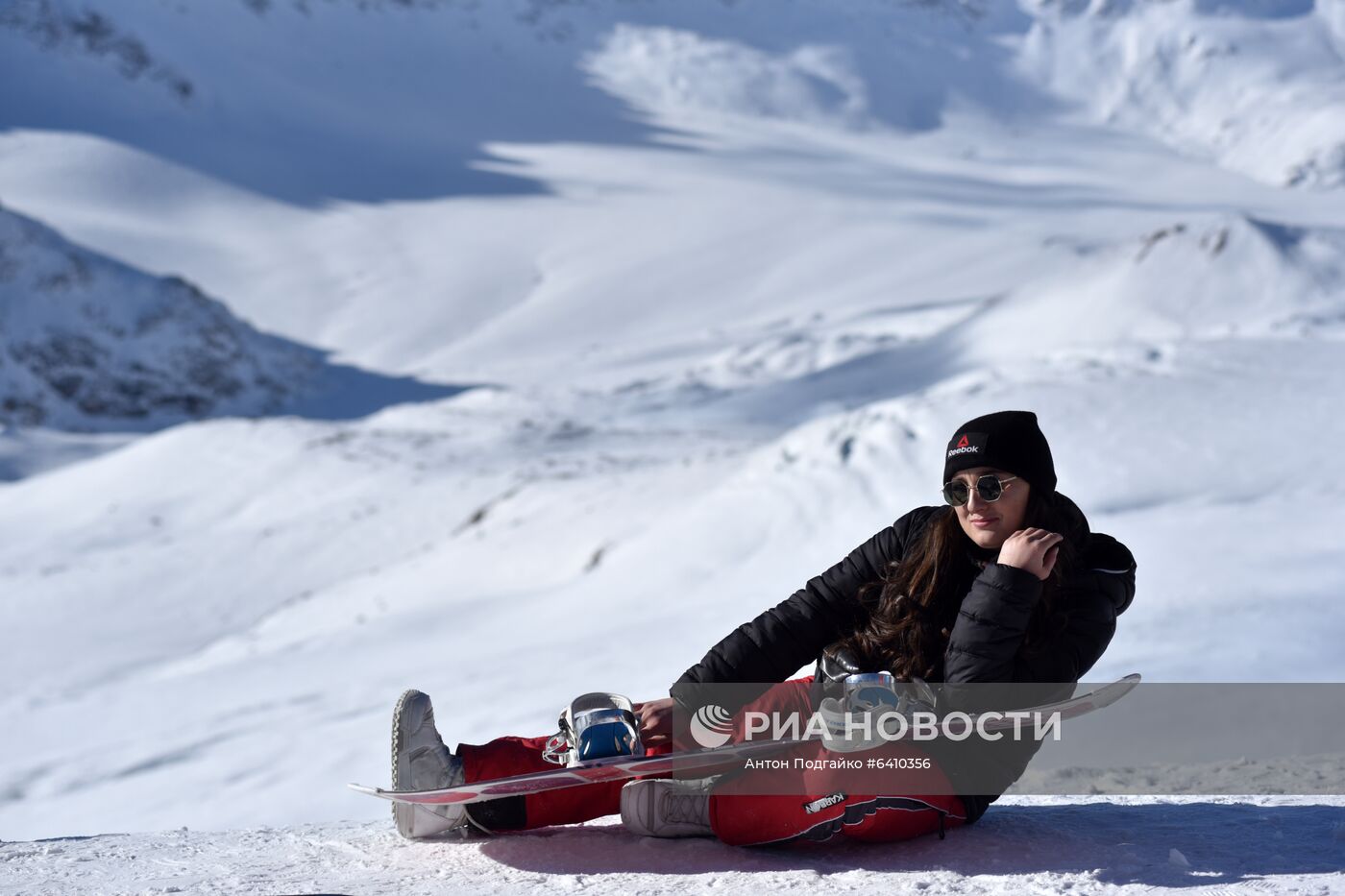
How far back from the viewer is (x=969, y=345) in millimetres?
14352

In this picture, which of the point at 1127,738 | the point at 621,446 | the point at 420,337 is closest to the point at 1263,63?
the point at 420,337

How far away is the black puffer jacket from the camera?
199 cm

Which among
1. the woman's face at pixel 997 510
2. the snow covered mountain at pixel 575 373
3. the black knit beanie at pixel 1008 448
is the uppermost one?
the snow covered mountain at pixel 575 373

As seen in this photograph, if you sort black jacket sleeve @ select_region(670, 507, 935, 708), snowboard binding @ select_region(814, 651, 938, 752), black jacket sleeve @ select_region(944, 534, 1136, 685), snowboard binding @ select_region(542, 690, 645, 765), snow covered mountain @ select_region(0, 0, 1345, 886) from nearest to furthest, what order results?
black jacket sleeve @ select_region(944, 534, 1136, 685)
snowboard binding @ select_region(814, 651, 938, 752)
snowboard binding @ select_region(542, 690, 645, 765)
black jacket sleeve @ select_region(670, 507, 935, 708)
snow covered mountain @ select_region(0, 0, 1345, 886)

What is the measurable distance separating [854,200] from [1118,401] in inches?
1080

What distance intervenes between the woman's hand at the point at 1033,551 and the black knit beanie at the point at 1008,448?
12 cm

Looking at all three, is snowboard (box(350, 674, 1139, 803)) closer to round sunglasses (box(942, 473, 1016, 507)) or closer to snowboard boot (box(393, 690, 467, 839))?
snowboard boot (box(393, 690, 467, 839))

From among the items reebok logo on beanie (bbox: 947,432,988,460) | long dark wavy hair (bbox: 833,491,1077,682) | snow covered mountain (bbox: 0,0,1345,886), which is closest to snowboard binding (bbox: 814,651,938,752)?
long dark wavy hair (bbox: 833,491,1077,682)

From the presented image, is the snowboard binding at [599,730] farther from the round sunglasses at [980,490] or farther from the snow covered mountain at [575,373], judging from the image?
the round sunglasses at [980,490]

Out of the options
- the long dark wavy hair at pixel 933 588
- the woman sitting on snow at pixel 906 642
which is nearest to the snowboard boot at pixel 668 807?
the woman sitting on snow at pixel 906 642

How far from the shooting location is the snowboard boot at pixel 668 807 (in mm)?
2268

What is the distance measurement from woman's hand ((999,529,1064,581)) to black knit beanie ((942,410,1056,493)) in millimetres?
120

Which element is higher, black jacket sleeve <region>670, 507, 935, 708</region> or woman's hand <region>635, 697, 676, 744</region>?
black jacket sleeve <region>670, 507, 935, 708</region>

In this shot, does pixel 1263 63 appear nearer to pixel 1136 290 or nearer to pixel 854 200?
pixel 854 200
